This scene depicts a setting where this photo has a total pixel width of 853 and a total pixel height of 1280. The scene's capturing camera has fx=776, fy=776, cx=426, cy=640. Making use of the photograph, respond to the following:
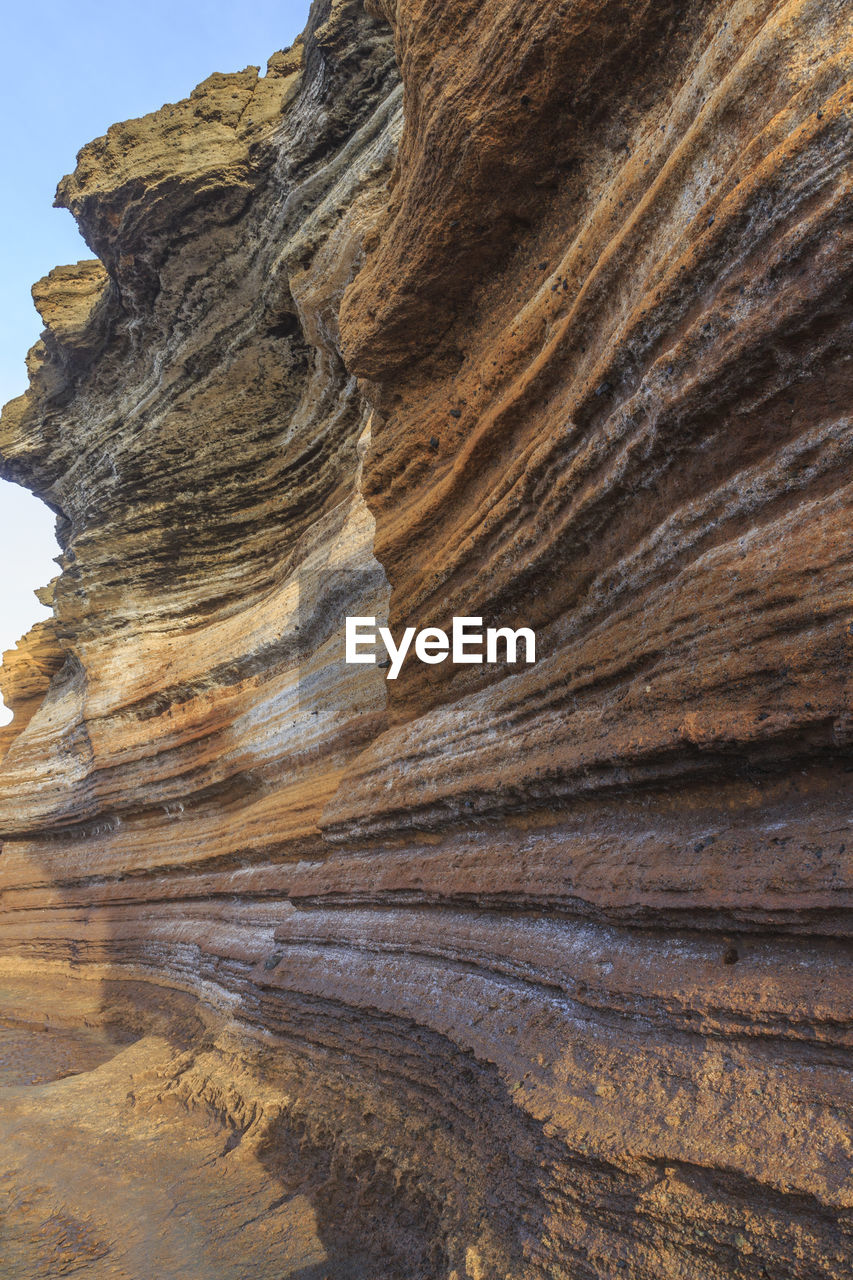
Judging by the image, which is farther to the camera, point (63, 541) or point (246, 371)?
point (63, 541)

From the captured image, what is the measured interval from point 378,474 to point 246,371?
21.2 feet

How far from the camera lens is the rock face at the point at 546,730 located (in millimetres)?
2770

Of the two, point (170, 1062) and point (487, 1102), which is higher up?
point (487, 1102)

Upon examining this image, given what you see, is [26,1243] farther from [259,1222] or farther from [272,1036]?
[272,1036]

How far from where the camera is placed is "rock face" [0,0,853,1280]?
9.09 ft

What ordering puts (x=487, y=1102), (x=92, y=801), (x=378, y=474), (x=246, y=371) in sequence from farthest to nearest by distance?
(x=92, y=801), (x=246, y=371), (x=378, y=474), (x=487, y=1102)

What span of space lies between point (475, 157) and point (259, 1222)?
6.74 metres

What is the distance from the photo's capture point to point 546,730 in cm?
440

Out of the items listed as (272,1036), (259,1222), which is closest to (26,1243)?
(259,1222)

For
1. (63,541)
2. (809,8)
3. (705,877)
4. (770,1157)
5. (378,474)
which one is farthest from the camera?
(63,541)

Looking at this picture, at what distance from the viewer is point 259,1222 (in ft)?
15.3

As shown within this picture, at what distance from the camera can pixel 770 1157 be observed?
8.01 feet

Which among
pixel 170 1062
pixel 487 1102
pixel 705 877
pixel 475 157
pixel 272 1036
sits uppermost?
pixel 475 157

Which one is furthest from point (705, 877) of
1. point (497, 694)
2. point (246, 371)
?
point (246, 371)
